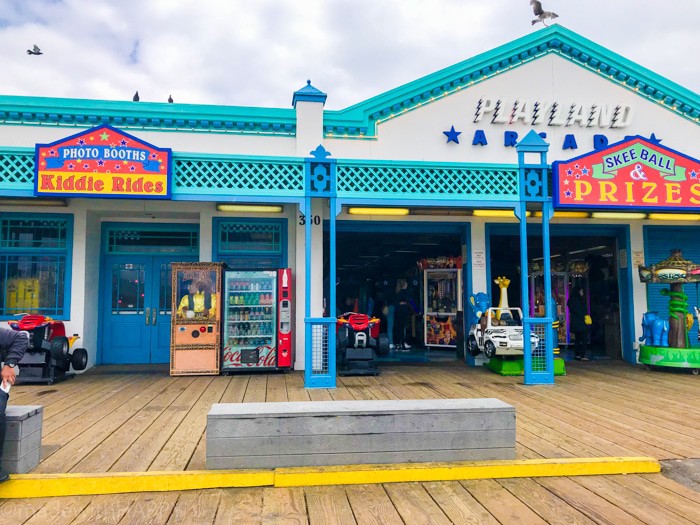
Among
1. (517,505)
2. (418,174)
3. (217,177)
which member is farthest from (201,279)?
(517,505)

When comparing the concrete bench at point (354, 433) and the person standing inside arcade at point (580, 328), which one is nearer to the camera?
the concrete bench at point (354, 433)

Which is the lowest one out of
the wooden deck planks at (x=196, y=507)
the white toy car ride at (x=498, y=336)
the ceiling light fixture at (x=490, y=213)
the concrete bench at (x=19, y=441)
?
the wooden deck planks at (x=196, y=507)

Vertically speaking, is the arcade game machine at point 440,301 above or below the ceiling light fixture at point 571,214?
below

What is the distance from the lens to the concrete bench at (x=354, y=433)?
13.1 feet

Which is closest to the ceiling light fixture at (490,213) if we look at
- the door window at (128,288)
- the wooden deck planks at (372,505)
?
the door window at (128,288)

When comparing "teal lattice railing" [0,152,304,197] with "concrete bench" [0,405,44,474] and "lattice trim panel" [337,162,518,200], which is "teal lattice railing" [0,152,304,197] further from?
"concrete bench" [0,405,44,474]

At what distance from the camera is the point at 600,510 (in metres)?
3.44

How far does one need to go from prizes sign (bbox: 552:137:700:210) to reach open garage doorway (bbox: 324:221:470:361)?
257cm

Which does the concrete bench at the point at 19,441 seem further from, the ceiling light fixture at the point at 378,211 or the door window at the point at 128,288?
the ceiling light fixture at the point at 378,211

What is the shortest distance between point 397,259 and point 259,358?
30.3ft

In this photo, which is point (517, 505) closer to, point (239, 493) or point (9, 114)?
point (239, 493)

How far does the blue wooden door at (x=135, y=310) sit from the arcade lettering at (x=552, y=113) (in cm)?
699

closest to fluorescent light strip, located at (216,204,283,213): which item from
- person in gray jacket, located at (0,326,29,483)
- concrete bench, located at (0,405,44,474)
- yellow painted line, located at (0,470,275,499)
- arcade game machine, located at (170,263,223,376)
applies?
arcade game machine, located at (170,263,223,376)

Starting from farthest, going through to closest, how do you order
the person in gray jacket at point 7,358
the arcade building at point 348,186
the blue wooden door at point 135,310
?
the blue wooden door at point 135,310 < the arcade building at point 348,186 < the person in gray jacket at point 7,358
